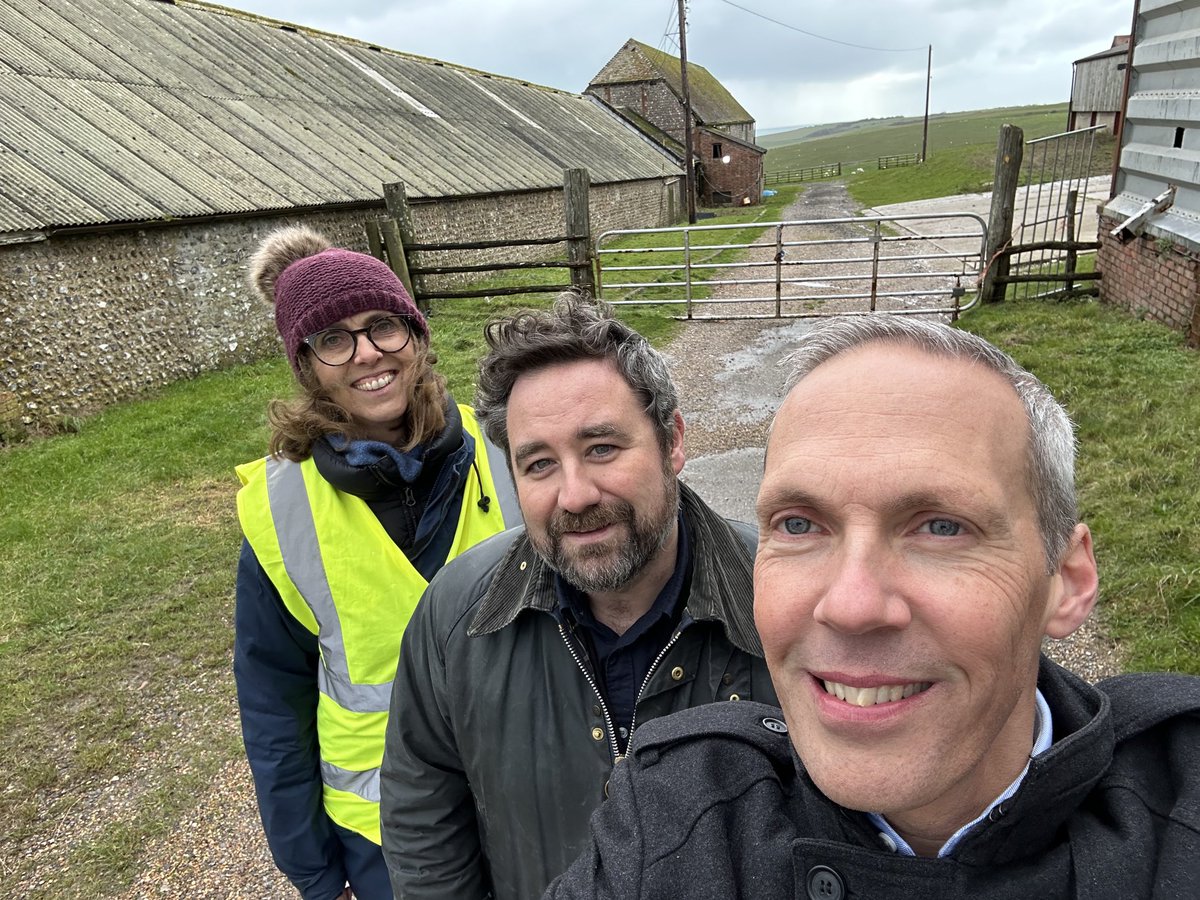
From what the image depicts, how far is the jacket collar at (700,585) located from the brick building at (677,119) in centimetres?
3720

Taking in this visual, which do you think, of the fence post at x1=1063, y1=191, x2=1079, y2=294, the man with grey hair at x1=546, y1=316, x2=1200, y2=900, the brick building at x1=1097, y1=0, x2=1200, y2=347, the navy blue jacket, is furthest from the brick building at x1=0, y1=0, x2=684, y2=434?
the brick building at x1=1097, y1=0, x2=1200, y2=347

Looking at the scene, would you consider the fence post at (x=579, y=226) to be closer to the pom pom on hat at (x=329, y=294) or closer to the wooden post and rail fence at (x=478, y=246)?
the wooden post and rail fence at (x=478, y=246)

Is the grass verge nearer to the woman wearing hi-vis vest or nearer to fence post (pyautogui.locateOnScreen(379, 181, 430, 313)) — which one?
the woman wearing hi-vis vest

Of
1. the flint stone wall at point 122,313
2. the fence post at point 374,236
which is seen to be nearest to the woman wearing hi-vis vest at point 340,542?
the flint stone wall at point 122,313

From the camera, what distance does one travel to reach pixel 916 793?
0.85 metres

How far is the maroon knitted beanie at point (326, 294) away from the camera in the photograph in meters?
2.09

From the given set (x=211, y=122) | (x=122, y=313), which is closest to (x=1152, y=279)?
(x=122, y=313)

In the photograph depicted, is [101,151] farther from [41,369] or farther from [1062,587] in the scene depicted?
[1062,587]

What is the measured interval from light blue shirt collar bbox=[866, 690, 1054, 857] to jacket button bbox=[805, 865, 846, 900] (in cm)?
9

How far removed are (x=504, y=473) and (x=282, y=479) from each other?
61 centimetres

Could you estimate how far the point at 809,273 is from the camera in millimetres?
13633

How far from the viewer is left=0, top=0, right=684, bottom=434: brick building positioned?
25.6ft

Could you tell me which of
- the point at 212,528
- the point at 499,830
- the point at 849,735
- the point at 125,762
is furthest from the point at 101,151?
the point at 849,735

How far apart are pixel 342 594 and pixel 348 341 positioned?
2.46ft
